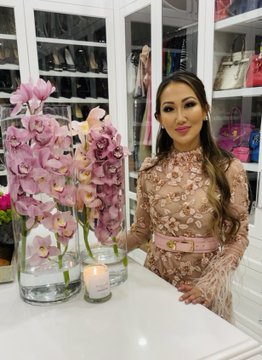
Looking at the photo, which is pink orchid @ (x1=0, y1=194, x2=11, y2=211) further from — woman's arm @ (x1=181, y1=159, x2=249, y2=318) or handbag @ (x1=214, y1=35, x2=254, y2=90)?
handbag @ (x1=214, y1=35, x2=254, y2=90)

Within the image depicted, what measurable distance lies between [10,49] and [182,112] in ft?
6.31

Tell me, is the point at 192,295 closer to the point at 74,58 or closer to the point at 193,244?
the point at 193,244

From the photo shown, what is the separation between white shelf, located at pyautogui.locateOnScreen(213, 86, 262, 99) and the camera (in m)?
1.67

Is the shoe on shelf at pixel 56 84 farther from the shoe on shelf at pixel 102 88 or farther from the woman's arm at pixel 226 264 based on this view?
the woman's arm at pixel 226 264

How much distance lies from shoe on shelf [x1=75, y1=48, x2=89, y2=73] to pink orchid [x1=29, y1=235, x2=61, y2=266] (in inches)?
92.1

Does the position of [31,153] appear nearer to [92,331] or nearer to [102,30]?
[92,331]

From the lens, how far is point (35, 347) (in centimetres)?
58

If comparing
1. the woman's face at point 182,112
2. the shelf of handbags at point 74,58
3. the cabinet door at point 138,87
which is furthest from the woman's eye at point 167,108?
the shelf of handbags at point 74,58

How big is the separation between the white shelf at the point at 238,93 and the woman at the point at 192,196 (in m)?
0.73

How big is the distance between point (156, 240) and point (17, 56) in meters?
1.96

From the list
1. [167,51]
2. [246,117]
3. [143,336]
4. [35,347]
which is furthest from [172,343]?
[167,51]

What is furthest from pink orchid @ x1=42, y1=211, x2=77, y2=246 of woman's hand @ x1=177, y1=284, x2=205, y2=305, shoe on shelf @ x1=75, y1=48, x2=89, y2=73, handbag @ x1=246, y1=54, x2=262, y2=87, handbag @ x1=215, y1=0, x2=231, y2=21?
shoe on shelf @ x1=75, y1=48, x2=89, y2=73

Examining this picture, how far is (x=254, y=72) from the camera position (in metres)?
1.69

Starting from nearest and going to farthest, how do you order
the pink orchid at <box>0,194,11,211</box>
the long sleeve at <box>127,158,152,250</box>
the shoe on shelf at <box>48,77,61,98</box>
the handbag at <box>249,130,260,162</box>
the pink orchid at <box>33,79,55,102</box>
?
the pink orchid at <box>33,79,55,102</box> → the pink orchid at <box>0,194,11,211</box> → the long sleeve at <box>127,158,152,250</box> → the handbag at <box>249,130,260,162</box> → the shoe on shelf at <box>48,77,61,98</box>
